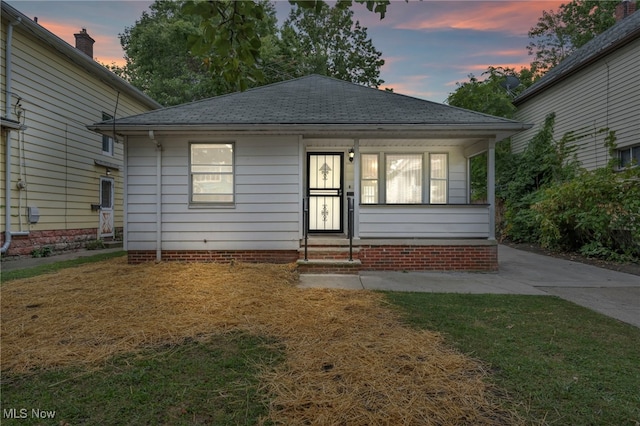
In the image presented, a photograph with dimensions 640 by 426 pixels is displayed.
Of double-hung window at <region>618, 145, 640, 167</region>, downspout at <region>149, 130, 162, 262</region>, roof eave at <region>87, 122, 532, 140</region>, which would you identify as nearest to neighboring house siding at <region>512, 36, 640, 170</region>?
double-hung window at <region>618, 145, 640, 167</region>

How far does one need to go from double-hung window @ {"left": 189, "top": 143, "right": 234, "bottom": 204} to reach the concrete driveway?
8.78 ft

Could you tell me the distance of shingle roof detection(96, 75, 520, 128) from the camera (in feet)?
22.6

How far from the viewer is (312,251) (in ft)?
22.9

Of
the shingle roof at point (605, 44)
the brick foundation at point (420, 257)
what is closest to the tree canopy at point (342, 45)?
the shingle roof at point (605, 44)

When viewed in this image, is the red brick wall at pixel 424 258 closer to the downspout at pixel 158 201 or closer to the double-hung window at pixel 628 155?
the downspout at pixel 158 201

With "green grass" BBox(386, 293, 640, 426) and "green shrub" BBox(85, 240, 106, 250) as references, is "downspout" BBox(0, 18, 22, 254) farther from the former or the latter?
"green grass" BBox(386, 293, 640, 426)

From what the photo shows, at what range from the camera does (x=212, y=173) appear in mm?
7355

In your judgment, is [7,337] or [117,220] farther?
[117,220]

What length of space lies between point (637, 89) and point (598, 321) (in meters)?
9.00

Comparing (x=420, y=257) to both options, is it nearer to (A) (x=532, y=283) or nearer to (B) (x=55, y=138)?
(A) (x=532, y=283)

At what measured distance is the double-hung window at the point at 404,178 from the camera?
856 centimetres

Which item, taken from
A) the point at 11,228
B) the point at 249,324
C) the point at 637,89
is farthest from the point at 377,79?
the point at 249,324

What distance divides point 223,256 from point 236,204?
1.16 meters

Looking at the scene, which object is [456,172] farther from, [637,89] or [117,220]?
[117,220]
